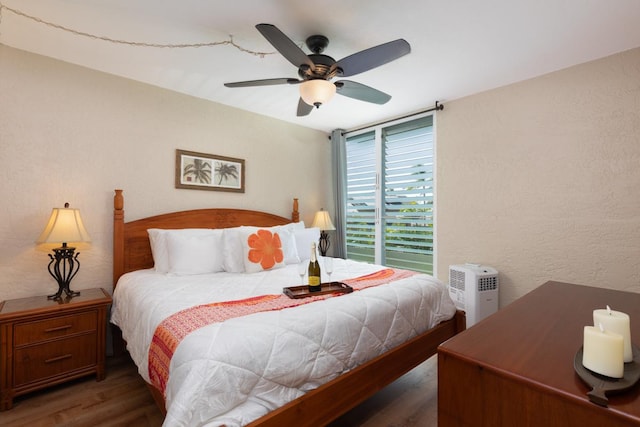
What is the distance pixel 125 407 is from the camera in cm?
184

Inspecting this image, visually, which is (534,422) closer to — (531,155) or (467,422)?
(467,422)

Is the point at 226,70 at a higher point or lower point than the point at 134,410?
higher

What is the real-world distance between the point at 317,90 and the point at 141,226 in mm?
2020

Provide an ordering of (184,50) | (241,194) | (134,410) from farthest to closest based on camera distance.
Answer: (241,194) → (184,50) → (134,410)

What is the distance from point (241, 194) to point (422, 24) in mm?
2398

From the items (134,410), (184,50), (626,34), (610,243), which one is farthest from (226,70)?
(610,243)

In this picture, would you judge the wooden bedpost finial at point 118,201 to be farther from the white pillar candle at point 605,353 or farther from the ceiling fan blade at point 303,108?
the white pillar candle at point 605,353

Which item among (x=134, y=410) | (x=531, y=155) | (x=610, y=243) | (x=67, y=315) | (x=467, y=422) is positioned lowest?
(x=134, y=410)

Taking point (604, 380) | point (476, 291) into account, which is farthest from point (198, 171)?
point (604, 380)

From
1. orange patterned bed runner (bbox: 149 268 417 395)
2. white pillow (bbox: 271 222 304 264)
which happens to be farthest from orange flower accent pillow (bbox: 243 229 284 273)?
orange patterned bed runner (bbox: 149 268 417 395)

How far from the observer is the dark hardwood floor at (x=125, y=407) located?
5.62 feet

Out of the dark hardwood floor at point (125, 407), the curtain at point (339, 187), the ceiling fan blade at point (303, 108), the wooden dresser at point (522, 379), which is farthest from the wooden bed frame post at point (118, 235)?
the wooden dresser at point (522, 379)

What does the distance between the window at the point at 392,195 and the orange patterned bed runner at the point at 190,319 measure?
6.62ft

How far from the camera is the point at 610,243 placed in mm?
2242
